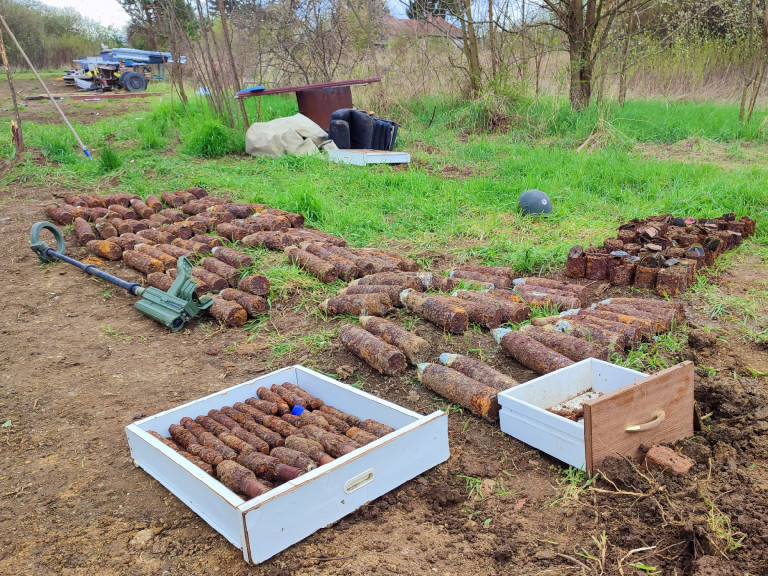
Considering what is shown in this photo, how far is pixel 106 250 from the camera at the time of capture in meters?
6.77

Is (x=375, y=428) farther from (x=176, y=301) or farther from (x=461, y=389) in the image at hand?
(x=176, y=301)

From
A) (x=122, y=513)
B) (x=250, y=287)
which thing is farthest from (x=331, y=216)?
(x=122, y=513)

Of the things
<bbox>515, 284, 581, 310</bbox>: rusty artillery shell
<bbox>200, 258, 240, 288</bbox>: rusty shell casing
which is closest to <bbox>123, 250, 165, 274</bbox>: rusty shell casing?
<bbox>200, 258, 240, 288</bbox>: rusty shell casing

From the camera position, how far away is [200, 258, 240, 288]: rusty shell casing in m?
5.71

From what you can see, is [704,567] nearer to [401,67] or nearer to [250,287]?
[250,287]

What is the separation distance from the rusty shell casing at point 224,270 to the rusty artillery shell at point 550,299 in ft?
8.34

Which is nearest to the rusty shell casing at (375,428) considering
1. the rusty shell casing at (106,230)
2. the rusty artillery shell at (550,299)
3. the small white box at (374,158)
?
the rusty artillery shell at (550,299)

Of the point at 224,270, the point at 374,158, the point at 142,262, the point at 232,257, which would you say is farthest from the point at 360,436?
the point at 374,158

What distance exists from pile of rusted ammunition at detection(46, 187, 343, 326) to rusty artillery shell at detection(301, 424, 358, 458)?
7.02 ft

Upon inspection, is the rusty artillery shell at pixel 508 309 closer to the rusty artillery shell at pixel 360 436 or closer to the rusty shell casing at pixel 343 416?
the rusty shell casing at pixel 343 416

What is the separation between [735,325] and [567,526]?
2.63 meters

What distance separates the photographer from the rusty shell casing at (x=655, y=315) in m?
4.26

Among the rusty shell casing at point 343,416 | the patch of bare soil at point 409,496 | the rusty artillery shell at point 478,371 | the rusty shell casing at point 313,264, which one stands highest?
the rusty shell casing at point 313,264

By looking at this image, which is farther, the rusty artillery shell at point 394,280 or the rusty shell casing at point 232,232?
the rusty shell casing at point 232,232
